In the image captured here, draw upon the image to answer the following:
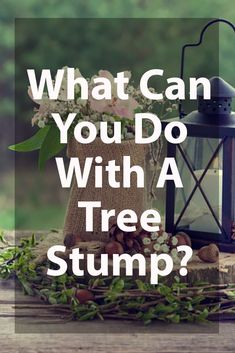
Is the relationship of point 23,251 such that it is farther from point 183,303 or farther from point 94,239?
point 183,303

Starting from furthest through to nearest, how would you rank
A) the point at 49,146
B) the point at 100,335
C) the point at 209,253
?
the point at 49,146
the point at 209,253
the point at 100,335

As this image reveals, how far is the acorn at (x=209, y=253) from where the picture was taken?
1.40 m

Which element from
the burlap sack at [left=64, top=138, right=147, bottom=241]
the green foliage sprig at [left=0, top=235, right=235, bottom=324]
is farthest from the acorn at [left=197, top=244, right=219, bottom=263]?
the burlap sack at [left=64, top=138, right=147, bottom=241]

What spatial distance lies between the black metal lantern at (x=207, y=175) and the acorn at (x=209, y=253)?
65mm

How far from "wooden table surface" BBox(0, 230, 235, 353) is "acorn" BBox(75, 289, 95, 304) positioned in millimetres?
37

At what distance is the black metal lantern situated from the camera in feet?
4.77

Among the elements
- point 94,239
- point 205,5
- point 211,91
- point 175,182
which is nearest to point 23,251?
point 94,239

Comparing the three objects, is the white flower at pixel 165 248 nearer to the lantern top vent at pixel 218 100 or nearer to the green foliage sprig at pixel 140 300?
A: the green foliage sprig at pixel 140 300

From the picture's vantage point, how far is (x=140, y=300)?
1345mm

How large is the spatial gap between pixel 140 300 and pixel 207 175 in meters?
0.25

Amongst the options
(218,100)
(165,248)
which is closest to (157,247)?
(165,248)

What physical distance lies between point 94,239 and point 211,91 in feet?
0.96

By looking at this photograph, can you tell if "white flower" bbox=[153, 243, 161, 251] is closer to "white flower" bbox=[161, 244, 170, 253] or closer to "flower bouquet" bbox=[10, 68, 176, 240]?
"white flower" bbox=[161, 244, 170, 253]

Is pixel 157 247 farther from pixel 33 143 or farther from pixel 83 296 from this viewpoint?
pixel 33 143
